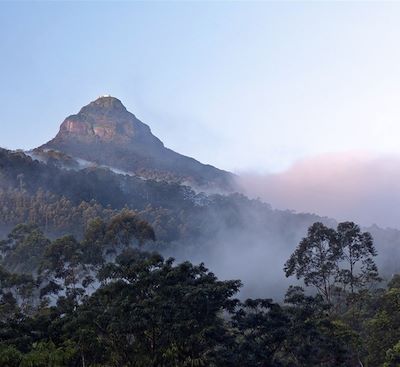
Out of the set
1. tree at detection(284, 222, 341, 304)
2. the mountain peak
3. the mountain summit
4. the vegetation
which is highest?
the mountain peak

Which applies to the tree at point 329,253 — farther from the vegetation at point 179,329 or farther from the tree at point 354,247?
the vegetation at point 179,329

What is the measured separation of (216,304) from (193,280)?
5.49 feet

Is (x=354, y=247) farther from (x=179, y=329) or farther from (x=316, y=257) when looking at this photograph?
(x=179, y=329)

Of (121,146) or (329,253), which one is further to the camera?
(121,146)

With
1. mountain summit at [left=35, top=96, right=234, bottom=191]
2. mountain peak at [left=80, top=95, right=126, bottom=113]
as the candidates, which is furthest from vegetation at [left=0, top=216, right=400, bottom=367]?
mountain peak at [left=80, top=95, right=126, bottom=113]

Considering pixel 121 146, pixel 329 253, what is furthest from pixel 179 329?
pixel 121 146

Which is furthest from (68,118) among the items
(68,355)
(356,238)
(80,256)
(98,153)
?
(68,355)

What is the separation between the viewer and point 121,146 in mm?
157375

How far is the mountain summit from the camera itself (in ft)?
480

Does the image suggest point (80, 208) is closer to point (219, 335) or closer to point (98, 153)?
Result: point (219, 335)

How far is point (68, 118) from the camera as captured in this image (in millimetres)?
160000

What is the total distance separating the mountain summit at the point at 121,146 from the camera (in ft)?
480

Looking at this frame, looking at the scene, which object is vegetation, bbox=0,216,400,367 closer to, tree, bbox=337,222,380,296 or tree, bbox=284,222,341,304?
tree, bbox=284,222,341,304

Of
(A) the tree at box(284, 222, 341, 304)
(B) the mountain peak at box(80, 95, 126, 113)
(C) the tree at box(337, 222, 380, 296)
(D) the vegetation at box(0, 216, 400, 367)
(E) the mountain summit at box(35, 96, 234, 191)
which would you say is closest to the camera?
(D) the vegetation at box(0, 216, 400, 367)
